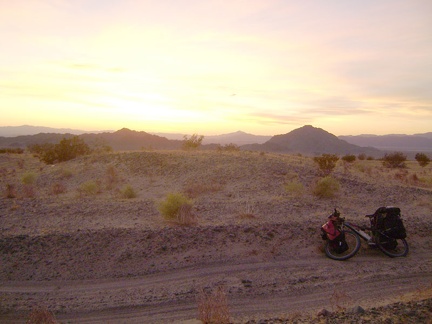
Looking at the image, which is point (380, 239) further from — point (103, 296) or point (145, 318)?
point (103, 296)

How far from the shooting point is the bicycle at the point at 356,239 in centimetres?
878

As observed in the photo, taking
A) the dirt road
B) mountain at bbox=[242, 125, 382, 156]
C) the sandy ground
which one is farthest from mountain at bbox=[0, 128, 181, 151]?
the dirt road

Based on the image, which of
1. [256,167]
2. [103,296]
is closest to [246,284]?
[103,296]

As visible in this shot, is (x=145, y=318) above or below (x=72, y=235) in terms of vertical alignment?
below

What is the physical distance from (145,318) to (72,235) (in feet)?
13.2

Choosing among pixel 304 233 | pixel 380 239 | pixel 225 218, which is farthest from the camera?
pixel 225 218

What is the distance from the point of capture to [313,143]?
119062 mm

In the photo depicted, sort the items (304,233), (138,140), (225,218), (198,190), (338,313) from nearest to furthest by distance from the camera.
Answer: (338,313) < (304,233) < (225,218) < (198,190) < (138,140)

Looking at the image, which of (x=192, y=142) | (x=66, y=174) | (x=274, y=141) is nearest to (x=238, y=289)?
(x=66, y=174)

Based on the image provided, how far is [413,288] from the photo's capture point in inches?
287

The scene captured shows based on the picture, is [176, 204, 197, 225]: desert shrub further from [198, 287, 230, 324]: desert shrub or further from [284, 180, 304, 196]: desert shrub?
[284, 180, 304, 196]: desert shrub

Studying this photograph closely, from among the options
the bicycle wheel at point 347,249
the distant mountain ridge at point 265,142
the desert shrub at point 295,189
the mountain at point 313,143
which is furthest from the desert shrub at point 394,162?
the mountain at point 313,143

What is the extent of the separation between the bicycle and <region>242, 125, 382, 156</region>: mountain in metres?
98.3

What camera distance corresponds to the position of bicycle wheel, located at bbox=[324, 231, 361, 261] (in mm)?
8673
